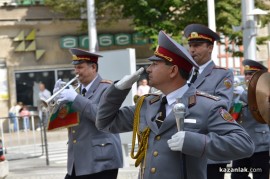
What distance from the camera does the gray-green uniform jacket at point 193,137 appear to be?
147 inches

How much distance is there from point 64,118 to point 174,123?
9.07ft

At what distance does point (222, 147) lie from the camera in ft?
12.3

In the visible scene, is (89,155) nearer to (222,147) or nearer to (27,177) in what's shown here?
(222,147)

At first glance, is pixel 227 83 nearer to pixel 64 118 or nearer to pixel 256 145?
pixel 64 118

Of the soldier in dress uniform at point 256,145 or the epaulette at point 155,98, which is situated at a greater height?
the epaulette at point 155,98

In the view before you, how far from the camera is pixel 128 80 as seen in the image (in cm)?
409

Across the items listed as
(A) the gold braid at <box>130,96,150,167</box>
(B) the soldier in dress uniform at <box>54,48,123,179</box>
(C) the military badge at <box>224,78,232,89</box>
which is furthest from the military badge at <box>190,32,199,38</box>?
(A) the gold braid at <box>130,96,150,167</box>

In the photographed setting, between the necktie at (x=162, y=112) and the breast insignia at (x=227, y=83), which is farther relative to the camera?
the breast insignia at (x=227, y=83)

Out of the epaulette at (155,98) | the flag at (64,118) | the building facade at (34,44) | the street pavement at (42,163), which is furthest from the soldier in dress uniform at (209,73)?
the building facade at (34,44)

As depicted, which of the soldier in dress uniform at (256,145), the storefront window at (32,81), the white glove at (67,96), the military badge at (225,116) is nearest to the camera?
the military badge at (225,116)

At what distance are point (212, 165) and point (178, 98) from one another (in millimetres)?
2140

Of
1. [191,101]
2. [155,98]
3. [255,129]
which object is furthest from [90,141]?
[255,129]

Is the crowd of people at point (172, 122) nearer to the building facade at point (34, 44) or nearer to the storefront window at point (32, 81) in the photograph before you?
the storefront window at point (32, 81)

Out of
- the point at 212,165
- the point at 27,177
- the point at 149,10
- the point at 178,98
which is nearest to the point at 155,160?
the point at 178,98
